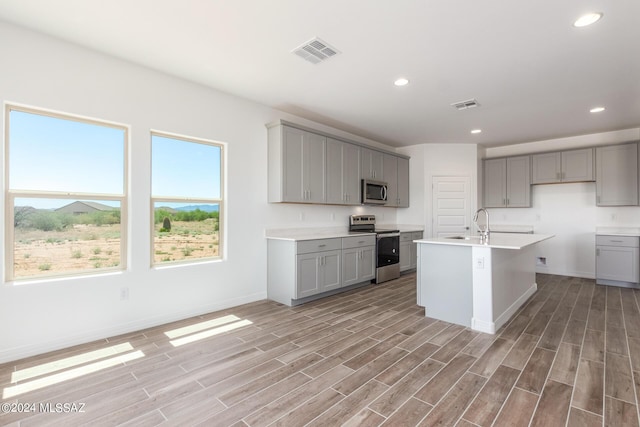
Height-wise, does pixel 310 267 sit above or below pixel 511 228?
below

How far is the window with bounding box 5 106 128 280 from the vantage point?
2.61 metres

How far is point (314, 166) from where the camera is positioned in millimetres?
4594

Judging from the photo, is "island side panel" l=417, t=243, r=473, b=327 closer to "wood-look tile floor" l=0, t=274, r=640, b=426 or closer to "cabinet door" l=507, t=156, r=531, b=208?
"wood-look tile floor" l=0, t=274, r=640, b=426

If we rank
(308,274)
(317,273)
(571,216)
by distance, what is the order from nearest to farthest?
1. (308,274)
2. (317,273)
3. (571,216)

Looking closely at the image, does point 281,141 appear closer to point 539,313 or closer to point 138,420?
point 138,420

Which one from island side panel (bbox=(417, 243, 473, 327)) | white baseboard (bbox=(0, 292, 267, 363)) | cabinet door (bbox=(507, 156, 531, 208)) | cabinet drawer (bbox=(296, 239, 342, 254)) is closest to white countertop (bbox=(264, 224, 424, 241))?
cabinet drawer (bbox=(296, 239, 342, 254))

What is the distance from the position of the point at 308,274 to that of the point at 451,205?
385 cm

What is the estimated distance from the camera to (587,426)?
173cm

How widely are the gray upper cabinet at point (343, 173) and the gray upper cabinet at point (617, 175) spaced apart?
4208 mm

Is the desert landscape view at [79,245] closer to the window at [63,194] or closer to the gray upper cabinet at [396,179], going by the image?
the window at [63,194]

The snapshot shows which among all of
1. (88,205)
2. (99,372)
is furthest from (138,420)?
(88,205)

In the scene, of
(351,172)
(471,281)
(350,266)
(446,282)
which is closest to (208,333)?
(350,266)

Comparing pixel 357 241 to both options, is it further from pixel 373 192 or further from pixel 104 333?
pixel 104 333

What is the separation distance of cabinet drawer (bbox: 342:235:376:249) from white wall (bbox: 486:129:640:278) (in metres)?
3.56
